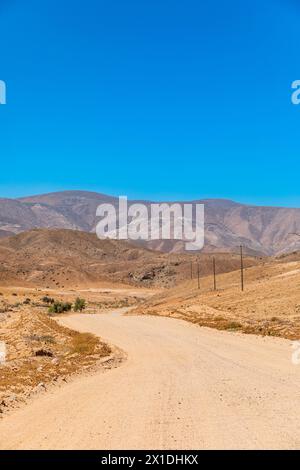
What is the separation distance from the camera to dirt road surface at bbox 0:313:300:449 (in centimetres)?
1060

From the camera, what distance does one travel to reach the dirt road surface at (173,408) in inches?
→ 417

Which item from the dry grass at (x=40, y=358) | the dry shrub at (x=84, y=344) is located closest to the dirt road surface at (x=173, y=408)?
the dry grass at (x=40, y=358)

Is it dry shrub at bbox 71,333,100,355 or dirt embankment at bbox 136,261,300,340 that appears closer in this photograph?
dry shrub at bbox 71,333,100,355

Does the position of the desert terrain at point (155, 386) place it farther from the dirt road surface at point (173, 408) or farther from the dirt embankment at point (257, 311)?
the dirt embankment at point (257, 311)

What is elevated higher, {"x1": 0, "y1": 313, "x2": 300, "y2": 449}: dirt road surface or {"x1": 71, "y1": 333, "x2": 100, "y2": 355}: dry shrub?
{"x1": 0, "y1": 313, "x2": 300, "y2": 449}: dirt road surface

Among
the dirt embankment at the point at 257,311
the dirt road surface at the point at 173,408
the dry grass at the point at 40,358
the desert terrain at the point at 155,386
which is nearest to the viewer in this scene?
the dirt road surface at the point at 173,408

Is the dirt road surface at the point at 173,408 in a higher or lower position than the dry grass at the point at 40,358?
higher

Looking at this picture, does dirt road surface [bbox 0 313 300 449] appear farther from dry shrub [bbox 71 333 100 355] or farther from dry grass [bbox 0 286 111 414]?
dry shrub [bbox 71 333 100 355]

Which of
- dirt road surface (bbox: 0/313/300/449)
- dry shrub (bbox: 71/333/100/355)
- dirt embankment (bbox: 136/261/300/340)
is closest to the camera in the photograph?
dirt road surface (bbox: 0/313/300/449)

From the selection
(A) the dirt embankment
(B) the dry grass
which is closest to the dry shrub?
(B) the dry grass

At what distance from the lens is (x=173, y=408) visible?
13508 millimetres

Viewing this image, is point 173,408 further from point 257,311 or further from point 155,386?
point 257,311

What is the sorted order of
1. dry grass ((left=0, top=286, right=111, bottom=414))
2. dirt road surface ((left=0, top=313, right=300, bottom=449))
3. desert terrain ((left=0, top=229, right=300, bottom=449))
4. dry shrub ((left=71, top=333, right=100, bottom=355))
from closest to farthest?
dirt road surface ((left=0, top=313, right=300, bottom=449))
desert terrain ((left=0, top=229, right=300, bottom=449))
dry grass ((left=0, top=286, right=111, bottom=414))
dry shrub ((left=71, top=333, right=100, bottom=355))

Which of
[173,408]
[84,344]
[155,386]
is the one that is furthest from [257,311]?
[173,408]
